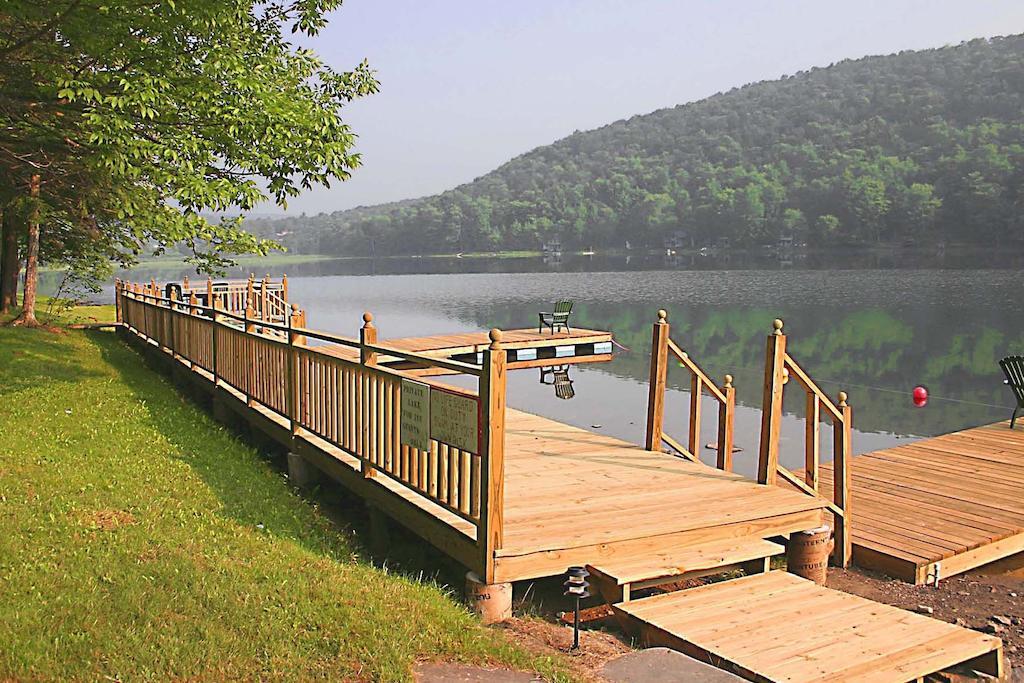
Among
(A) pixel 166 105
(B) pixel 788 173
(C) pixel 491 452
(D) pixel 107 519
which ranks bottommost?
(D) pixel 107 519

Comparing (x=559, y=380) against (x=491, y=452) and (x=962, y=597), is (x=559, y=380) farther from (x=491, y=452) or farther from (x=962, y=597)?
(x=491, y=452)

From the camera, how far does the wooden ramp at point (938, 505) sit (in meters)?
6.81

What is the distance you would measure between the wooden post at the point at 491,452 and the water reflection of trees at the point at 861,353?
1432cm

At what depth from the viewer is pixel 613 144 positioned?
4742 inches

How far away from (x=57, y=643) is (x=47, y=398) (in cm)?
733

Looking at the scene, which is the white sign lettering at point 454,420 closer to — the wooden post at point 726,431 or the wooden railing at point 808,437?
the wooden railing at point 808,437

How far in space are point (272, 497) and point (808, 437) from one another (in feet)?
14.2

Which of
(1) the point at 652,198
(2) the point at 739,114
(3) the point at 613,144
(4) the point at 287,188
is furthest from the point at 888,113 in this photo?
(4) the point at 287,188

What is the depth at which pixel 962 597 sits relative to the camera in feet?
21.6

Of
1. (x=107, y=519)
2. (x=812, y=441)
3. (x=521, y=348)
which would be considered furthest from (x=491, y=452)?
(x=521, y=348)

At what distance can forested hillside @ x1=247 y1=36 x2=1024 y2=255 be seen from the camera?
79.5m

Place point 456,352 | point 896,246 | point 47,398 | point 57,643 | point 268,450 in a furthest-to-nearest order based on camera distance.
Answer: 1. point 896,246
2. point 456,352
3. point 47,398
4. point 268,450
5. point 57,643

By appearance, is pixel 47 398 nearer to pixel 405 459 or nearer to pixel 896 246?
pixel 405 459

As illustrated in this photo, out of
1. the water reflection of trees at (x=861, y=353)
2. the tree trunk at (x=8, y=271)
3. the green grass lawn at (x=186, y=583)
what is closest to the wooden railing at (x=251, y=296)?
the tree trunk at (x=8, y=271)
